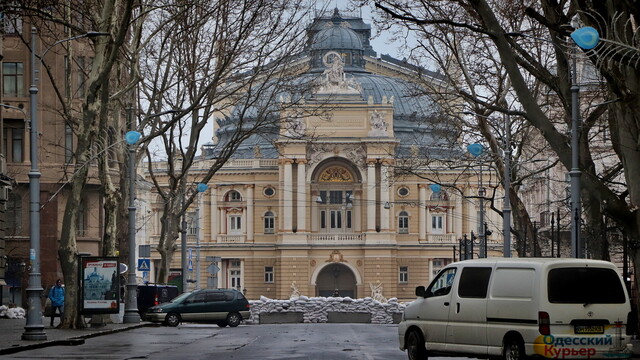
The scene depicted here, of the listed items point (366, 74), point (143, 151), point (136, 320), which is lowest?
point (136, 320)

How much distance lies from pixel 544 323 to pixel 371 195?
10121 cm

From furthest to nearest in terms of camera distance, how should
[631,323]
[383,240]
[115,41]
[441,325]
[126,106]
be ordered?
1. [383,240]
2. [126,106]
3. [115,41]
4. [441,325]
5. [631,323]

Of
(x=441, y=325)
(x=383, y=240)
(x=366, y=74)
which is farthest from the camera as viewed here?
(x=366, y=74)

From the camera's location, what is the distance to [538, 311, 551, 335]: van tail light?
69.8 feet

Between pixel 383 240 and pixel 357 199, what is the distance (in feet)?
13.8

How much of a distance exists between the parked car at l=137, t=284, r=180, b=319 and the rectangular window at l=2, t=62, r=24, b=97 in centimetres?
1342

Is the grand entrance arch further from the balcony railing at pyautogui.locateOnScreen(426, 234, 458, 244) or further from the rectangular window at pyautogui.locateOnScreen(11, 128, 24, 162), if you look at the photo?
the rectangular window at pyautogui.locateOnScreen(11, 128, 24, 162)

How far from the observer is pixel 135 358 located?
26.6 m

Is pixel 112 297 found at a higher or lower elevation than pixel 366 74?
lower

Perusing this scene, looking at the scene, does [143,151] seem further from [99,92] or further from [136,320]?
[99,92]

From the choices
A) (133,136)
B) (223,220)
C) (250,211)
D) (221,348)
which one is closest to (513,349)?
(221,348)

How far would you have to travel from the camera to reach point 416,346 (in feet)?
80.4

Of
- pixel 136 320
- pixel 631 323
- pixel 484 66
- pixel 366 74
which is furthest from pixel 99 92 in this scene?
pixel 366 74

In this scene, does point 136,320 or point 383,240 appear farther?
point 383,240
